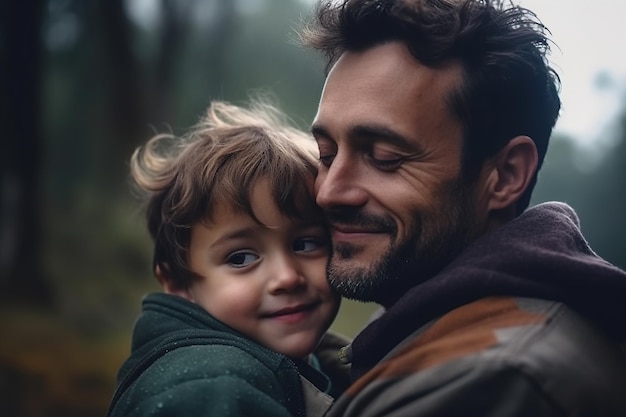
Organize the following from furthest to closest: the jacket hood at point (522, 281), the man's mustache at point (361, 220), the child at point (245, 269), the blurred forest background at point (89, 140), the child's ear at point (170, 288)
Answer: the blurred forest background at point (89, 140) → the child's ear at point (170, 288) → the man's mustache at point (361, 220) → the child at point (245, 269) → the jacket hood at point (522, 281)

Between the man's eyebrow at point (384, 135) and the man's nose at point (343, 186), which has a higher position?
the man's eyebrow at point (384, 135)

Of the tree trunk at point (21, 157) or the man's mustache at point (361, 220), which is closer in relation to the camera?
the man's mustache at point (361, 220)

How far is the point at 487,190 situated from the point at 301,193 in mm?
491

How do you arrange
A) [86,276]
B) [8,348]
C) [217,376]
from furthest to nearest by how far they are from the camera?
[86,276] < [8,348] < [217,376]

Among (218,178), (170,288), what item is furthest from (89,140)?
(218,178)

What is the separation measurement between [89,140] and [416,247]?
6367mm

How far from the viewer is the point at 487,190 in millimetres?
1980

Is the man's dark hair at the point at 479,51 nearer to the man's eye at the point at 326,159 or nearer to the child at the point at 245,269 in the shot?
the man's eye at the point at 326,159

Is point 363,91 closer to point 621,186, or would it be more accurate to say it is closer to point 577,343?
point 577,343

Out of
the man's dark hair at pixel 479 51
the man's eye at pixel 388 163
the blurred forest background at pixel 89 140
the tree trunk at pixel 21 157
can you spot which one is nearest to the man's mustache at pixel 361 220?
the man's eye at pixel 388 163

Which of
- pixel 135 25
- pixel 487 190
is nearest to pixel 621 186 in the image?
pixel 487 190

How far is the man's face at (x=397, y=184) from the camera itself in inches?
75.5

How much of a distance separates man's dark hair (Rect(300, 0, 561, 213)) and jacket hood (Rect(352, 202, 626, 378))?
0.32 metres

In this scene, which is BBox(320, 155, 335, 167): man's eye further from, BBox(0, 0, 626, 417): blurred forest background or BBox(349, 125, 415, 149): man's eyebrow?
BBox(0, 0, 626, 417): blurred forest background
